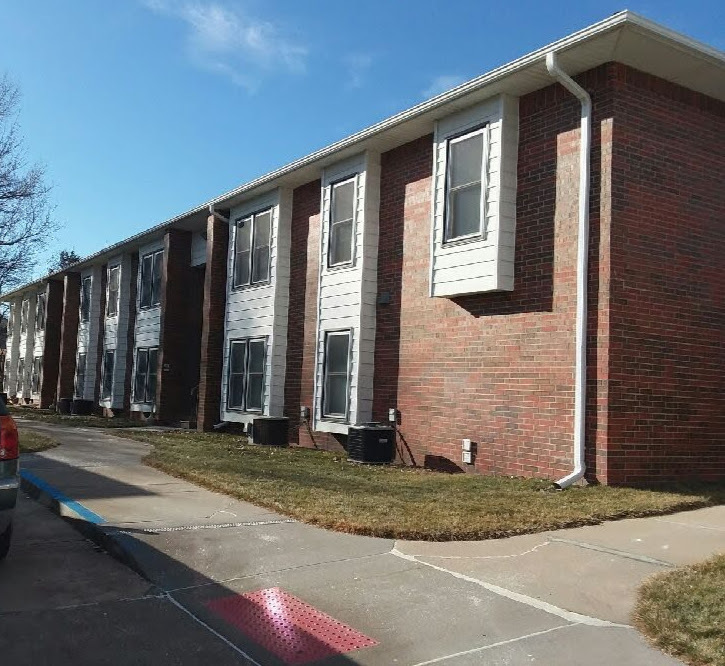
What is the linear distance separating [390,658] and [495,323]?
7.19 metres

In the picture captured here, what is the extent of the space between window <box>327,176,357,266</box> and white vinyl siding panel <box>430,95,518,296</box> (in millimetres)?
2964

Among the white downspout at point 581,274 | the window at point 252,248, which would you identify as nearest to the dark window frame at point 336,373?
the window at point 252,248

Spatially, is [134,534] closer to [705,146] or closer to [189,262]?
[705,146]

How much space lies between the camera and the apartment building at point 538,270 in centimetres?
916

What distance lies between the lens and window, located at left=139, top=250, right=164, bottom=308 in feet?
74.9

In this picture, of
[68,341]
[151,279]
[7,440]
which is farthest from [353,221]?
[68,341]

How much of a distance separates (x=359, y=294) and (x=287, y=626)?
9340 mm

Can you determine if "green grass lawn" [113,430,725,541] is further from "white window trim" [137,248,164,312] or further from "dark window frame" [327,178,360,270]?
"white window trim" [137,248,164,312]

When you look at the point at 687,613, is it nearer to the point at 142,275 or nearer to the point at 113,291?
the point at 142,275

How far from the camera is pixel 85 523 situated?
668 cm

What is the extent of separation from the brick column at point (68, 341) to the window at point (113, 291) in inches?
185

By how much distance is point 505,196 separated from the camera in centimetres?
1038

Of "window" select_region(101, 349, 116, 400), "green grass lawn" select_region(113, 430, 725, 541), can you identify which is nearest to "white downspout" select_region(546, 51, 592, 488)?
"green grass lawn" select_region(113, 430, 725, 541)

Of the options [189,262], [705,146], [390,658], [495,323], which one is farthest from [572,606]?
[189,262]
